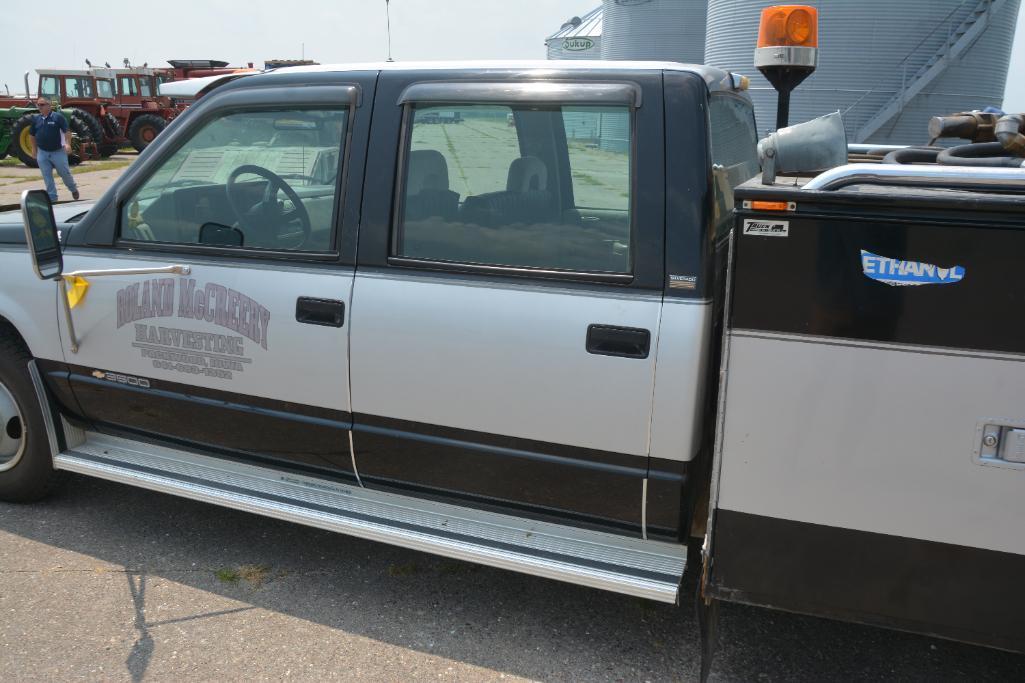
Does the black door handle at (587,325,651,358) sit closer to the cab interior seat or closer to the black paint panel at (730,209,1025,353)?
the black paint panel at (730,209,1025,353)

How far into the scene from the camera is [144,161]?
3391 mm

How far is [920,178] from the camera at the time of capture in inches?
90.4

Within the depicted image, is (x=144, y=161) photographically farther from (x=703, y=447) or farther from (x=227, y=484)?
(x=703, y=447)

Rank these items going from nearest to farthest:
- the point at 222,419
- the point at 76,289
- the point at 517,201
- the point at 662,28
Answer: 1. the point at 517,201
2. the point at 222,419
3. the point at 76,289
4. the point at 662,28

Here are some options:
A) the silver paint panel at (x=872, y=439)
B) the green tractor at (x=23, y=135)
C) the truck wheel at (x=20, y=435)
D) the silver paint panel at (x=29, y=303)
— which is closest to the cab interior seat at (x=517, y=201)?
the silver paint panel at (x=872, y=439)

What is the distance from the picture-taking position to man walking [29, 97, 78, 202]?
15.3 metres

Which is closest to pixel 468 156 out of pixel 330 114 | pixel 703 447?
pixel 330 114

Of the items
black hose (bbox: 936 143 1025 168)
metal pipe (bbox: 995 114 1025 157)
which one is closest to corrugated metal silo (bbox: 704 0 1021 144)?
black hose (bbox: 936 143 1025 168)

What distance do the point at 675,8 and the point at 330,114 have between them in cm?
2215

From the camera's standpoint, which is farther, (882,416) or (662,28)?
(662,28)

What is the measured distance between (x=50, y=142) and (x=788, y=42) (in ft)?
50.5

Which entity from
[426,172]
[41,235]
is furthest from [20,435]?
[426,172]

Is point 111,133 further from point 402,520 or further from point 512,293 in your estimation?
point 512,293

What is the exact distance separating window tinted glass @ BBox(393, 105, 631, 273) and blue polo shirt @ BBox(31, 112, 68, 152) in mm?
14805
